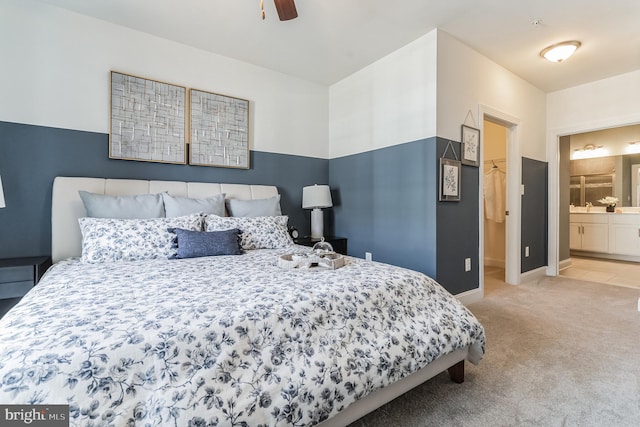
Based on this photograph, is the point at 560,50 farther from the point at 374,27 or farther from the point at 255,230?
the point at 255,230

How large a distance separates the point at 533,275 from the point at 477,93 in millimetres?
2661

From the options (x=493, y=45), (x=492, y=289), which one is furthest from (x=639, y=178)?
(x=493, y=45)

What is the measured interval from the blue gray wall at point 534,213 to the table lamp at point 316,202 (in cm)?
267

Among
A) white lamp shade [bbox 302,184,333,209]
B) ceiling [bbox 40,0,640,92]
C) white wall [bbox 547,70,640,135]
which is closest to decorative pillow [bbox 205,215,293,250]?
white lamp shade [bbox 302,184,333,209]

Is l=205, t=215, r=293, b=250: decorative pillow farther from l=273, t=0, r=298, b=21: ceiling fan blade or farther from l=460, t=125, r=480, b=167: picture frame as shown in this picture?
l=460, t=125, r=480, b=167: picture frame

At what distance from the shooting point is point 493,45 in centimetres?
310

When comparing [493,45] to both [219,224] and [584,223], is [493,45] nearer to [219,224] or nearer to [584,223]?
[219,224]

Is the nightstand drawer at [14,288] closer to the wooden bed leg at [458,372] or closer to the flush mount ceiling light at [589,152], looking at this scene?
the wooden bed leg at [458,372]

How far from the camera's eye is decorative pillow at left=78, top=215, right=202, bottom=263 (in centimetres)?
211

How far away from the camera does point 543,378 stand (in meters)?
1.78

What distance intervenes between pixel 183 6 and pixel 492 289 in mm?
4354

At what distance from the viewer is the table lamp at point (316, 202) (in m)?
3.61

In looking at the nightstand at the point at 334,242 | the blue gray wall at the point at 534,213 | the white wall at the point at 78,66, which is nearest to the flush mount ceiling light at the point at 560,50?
the blue gray wall at the point at 534,213

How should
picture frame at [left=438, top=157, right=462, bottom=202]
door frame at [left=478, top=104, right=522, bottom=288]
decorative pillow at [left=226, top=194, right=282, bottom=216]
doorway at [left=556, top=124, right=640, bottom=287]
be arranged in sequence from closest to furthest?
1. picture frame at [left=438, top=157, right=462, bottom=202]
2. decorative pillow at [left=226, top=194, right=282, bottom=216]
3. door frame at [left=478, top=104, right=522, bottom=288]
4. doorway at [left=556, top=124, right=640, bottom=287]
